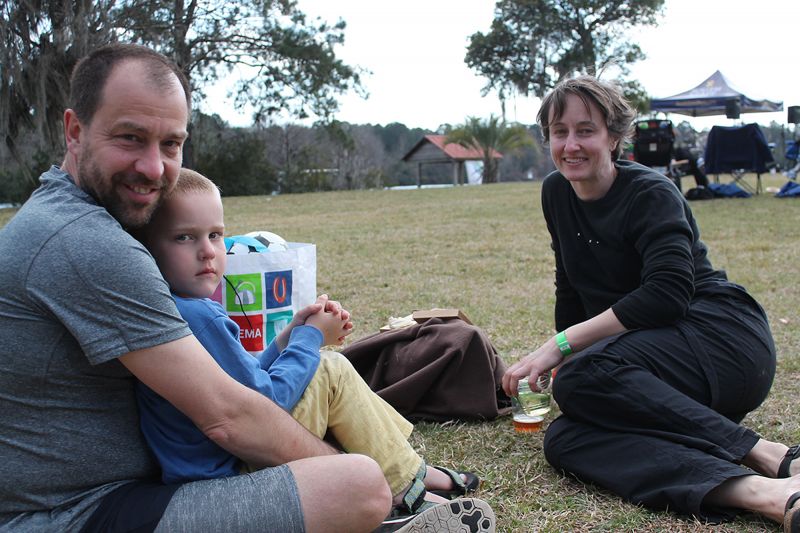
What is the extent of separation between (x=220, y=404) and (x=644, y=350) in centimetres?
144

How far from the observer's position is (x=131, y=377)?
5.16 feet

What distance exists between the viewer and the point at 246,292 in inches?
111

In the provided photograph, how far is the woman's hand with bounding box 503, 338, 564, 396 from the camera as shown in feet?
8.05

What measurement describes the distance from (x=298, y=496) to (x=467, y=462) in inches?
46.5

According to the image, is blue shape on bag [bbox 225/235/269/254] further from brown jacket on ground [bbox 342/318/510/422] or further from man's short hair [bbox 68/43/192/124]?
man's short hair [bbox 68/43/192/124]

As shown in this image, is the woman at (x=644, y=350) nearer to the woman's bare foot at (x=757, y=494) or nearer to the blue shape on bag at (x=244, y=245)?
the woman's bare foot at (x=757, y=494)

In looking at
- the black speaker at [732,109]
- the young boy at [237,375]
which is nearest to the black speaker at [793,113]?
the black speaker at [732,109]

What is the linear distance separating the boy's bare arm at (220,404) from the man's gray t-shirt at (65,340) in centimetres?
4

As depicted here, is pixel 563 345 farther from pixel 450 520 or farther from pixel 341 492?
pixel 341 492

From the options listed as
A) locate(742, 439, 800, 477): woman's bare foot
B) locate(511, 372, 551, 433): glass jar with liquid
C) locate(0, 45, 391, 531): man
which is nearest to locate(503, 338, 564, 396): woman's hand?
locate(511, 372, 551, 433): glass jar with liquid

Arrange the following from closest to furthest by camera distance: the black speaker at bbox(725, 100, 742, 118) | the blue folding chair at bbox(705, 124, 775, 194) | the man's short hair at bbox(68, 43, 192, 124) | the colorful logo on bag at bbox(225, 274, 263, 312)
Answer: the man's short hair at bbox(68, 43, 192, 124) < the colorful logo on bag at bbox(225, 274, 263, 312) < the blue folding chair at bbox(705, 124, 775, 194) < the black speaker at bbox(725, 100, 742, 118)

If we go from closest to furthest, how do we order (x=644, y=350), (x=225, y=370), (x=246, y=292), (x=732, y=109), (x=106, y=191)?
(x=106, y=191)
(x=225, y=370)
(x=644, y=350)
(x=246, y=292)
(x=732, y=109)

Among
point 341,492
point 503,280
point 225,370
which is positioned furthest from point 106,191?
point 503,280

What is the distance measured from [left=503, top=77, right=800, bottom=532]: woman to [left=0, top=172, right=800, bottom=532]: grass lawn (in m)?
0.10
